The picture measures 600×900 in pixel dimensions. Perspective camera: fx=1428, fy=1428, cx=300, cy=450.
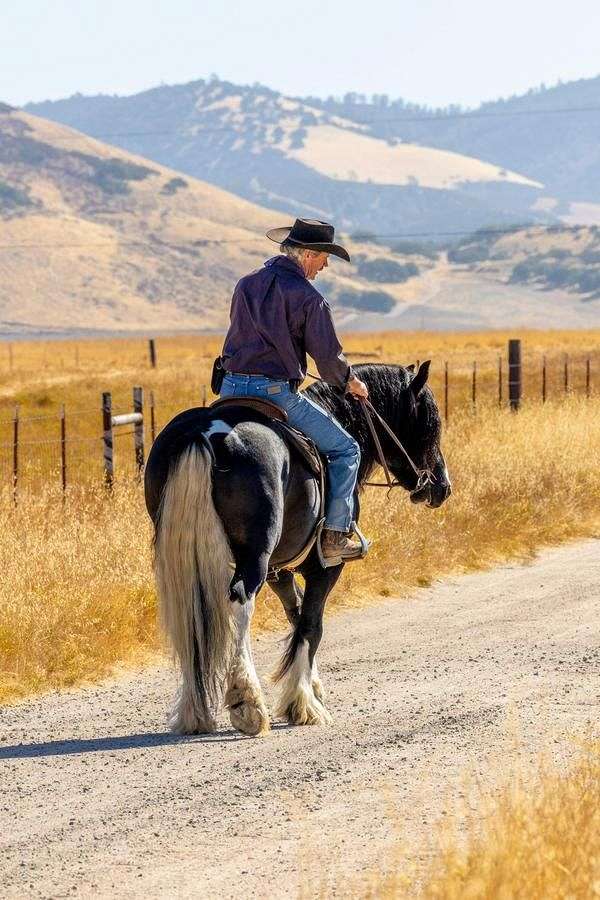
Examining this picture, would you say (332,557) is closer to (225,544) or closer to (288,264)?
(225,544)

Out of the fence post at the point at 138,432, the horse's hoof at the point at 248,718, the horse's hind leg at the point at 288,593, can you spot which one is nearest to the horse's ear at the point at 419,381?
the horse's hind leg at the point at 288,593

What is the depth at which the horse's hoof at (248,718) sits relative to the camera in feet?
23.0

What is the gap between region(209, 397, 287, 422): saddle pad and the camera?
7.31 meters

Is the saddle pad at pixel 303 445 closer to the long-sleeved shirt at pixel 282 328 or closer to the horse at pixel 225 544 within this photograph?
the horse at pixel 225 544

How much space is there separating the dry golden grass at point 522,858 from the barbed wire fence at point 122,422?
8.54m

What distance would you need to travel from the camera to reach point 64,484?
1575cm

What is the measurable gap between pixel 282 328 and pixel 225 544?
122 centimetres

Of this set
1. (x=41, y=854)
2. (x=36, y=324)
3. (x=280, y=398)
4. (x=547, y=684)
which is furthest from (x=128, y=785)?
(x=36, y=324)

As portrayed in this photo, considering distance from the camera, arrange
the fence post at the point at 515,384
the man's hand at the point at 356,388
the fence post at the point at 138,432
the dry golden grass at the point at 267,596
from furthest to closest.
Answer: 1. the fence post at the point at 515,384
2. the fence post at the point at 138,432
3. the dry golden grass at the point at 267,596
4. the man's hand at the point at 356,388

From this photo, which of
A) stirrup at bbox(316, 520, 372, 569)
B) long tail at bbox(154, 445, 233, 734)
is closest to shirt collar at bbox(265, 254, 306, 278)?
long tail at bbox(154, 445, 233, 734)

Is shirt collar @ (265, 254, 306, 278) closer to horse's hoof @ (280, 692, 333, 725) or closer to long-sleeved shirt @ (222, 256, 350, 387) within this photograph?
long-sleeved shirt @ (222, 256, 350, 387)

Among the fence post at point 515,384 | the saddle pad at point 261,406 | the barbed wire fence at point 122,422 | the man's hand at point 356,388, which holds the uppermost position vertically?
the man's hand at point 356,388

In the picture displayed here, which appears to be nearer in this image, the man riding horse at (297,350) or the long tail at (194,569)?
the long tail at (194,569)

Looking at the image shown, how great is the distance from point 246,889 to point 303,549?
2.77 m
